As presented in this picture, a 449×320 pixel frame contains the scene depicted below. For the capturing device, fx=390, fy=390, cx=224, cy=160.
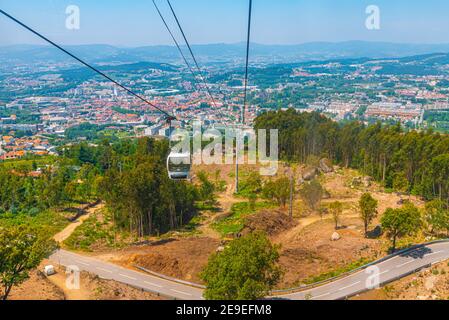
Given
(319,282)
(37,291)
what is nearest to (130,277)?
(37,291)

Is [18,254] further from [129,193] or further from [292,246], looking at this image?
[292,246]

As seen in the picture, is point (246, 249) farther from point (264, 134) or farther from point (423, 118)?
point (423, 118)

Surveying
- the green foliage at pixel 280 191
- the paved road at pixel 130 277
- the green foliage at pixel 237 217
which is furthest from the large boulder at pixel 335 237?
the paved road at pixel 130 277

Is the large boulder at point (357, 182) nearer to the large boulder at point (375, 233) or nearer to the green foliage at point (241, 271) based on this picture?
the large boulder at point (375, 233)

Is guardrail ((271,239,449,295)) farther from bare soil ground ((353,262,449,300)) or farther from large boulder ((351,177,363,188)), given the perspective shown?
large boulder ((351,177,363,188))

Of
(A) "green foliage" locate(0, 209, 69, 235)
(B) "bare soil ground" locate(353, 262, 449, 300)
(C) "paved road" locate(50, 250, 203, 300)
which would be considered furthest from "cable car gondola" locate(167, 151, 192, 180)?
(A) "green foliage" locate(0, 209, 69, 235)

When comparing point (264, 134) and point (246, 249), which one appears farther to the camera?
point (264, 134)

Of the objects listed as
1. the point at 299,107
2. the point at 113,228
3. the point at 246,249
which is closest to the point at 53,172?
the point at 113,228
